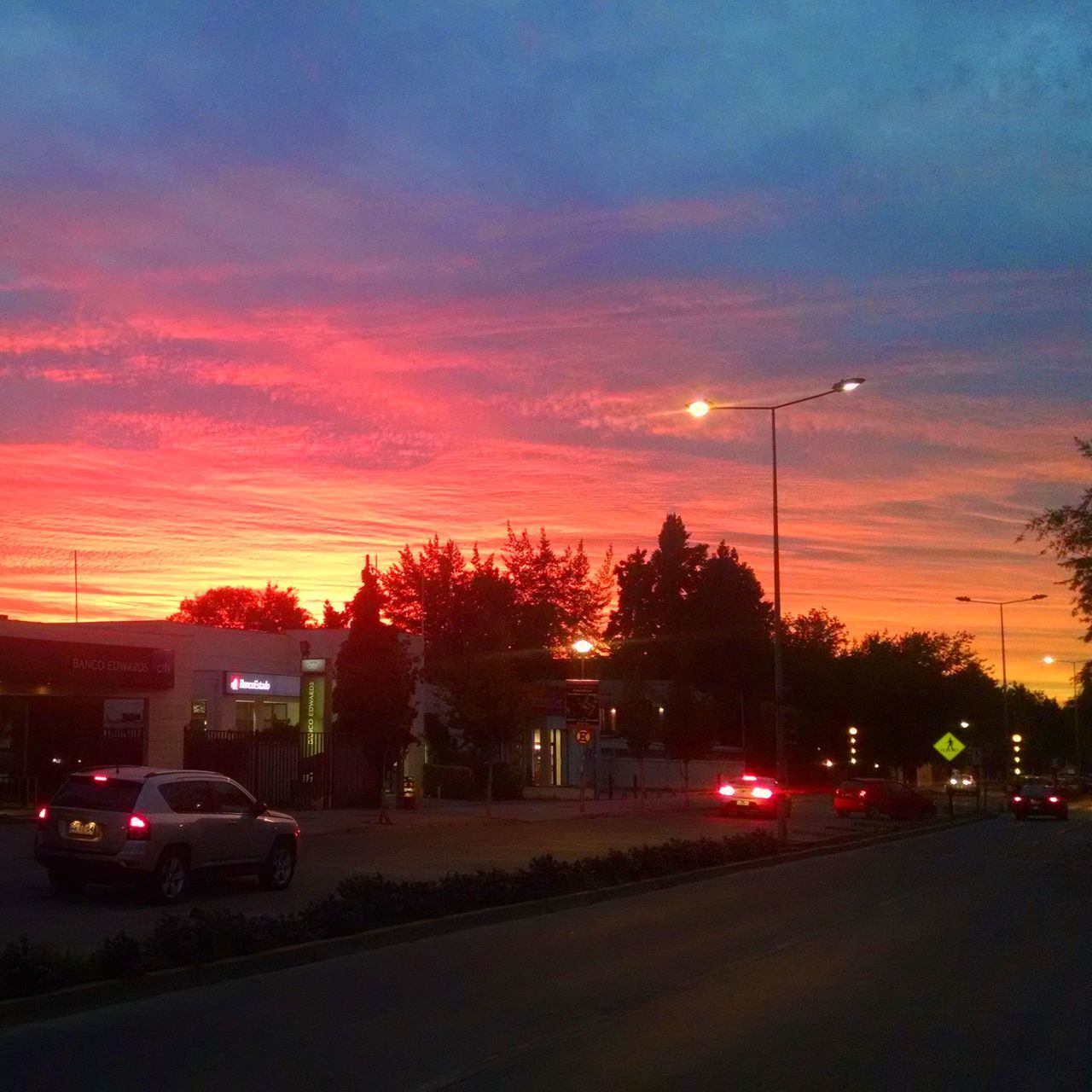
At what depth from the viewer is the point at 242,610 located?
4611 inches

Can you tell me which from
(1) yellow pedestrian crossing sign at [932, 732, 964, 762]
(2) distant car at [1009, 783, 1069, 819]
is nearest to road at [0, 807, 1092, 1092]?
(1) yellow pedestrian crossing sign at [932, 732, 964, 762]

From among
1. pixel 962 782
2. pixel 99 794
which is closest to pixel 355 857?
pixel 99 794

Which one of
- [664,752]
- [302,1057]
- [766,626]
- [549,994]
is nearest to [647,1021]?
[549,994]

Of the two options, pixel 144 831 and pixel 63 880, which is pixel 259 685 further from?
pixel 144 831

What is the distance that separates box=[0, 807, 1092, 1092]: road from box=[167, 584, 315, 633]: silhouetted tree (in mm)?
101087

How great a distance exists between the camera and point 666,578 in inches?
4286

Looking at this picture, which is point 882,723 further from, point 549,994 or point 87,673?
point 549,994

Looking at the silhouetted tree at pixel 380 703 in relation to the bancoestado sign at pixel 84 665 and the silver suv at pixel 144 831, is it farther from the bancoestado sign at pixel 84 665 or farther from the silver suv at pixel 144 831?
the silver suv at pixel 144 831

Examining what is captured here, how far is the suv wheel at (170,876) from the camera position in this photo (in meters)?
16.9

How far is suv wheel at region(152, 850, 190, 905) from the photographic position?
16875 mm

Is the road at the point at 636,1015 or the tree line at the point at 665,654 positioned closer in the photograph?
the road at the point at 636,1015

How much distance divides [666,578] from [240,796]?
91.1m

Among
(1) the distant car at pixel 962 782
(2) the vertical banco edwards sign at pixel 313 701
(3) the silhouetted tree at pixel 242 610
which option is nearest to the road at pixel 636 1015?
(2) the vertical banco edwards sign at pixel 313 701

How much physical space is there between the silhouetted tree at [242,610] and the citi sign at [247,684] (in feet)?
228
